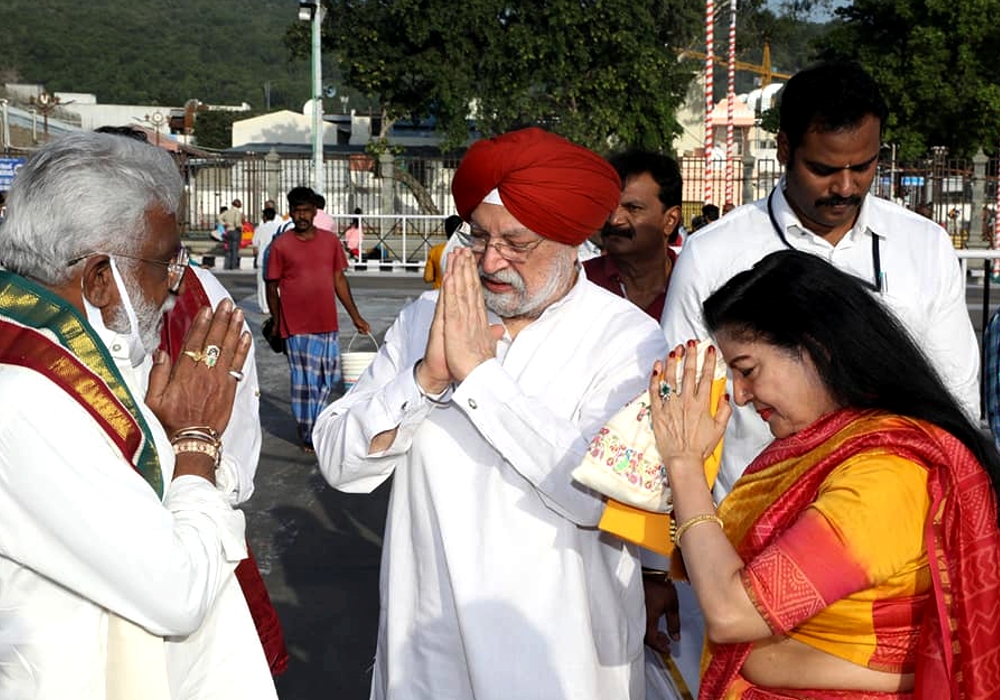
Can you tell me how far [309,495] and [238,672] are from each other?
19.1 feet

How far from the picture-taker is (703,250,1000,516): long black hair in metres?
2.42

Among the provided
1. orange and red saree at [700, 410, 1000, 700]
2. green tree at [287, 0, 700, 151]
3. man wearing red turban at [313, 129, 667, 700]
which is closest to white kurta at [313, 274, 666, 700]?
man wearing red turban at [313, 129, 667, 700]

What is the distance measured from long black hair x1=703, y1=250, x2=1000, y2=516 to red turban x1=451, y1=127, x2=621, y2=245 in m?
0.65

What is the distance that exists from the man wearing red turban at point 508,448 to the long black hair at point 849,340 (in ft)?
1.81

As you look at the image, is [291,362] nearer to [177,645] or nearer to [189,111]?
[177,645]

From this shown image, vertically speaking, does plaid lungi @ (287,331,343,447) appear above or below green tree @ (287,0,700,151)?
below

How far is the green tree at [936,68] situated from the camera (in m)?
39.1

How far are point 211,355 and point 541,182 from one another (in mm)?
929

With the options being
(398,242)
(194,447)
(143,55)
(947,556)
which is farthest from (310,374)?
(143,55)

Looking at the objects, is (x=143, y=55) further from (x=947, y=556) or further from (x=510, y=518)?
(x=947, y=556)

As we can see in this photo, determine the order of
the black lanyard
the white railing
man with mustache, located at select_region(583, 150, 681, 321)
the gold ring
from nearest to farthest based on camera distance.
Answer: the gold ring
the black lanyard
man with mustache, located at select_region(583, 150, 681, 321)
the white railing

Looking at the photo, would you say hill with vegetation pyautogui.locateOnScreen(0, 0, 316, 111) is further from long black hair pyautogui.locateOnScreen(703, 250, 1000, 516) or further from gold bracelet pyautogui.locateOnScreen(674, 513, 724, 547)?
gold bracelet pyautogui.locateOnScreen(674, 513, 724, 547)

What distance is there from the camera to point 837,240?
3.73 m

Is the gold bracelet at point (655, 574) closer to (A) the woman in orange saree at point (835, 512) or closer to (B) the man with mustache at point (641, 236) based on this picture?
(A) the woman in orange saree at point (835, 512)
